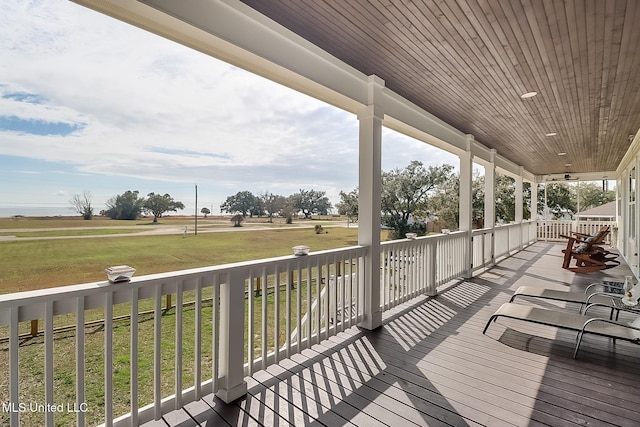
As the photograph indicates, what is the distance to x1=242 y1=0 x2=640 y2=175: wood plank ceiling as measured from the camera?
239 cm

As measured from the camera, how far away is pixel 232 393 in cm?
234

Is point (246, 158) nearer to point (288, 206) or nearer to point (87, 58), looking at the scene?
point (288, 206)

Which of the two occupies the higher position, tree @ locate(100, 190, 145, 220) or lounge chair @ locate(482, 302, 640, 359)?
tree @ locate(100, 190, 145, 220)

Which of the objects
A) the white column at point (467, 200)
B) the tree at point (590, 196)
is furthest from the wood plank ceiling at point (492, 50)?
the tree at point (590, 196)

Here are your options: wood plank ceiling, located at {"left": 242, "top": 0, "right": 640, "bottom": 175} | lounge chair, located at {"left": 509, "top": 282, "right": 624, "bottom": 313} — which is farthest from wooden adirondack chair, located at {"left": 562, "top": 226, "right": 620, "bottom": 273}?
wood plank ceiling, located at {"left": 242, "top": 0, "right": 640, "bottom": 175}

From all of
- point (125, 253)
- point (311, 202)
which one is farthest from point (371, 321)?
point (311, 202)

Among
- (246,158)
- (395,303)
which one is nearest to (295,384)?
(395,303)

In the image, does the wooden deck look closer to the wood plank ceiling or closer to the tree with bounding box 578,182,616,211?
the wood plank ceiling

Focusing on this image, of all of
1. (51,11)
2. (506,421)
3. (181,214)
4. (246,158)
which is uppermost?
(51,11)

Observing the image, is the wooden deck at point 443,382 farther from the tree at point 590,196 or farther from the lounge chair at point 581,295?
the tree at point 590,196

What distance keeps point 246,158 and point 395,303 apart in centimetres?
505

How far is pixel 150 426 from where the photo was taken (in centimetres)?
A: 205

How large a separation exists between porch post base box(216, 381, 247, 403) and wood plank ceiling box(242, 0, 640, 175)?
9.49 ft

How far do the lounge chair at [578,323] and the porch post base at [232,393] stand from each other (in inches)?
109
